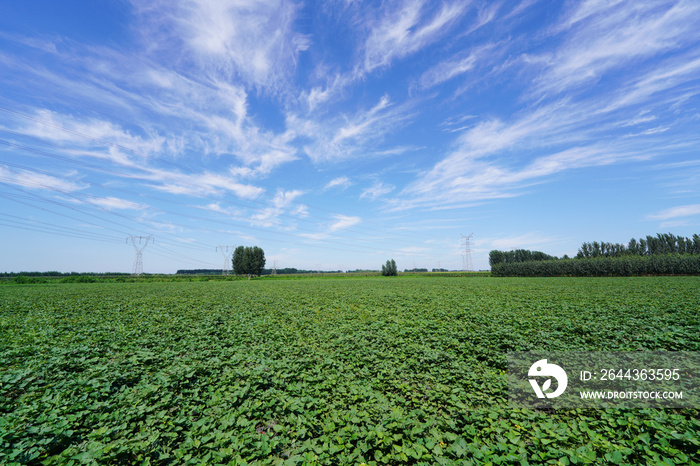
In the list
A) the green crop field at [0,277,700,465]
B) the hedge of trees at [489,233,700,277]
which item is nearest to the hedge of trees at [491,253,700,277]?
the hedge of trees at [489,233,700,277]

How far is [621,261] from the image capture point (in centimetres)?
6297

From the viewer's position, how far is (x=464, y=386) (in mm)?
6188

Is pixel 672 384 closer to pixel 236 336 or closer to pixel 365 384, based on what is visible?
pixel 365 384

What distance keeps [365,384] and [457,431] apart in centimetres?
219

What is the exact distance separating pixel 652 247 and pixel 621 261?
28.0m

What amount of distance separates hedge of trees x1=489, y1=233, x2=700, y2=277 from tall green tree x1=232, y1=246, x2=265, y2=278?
3132 inches

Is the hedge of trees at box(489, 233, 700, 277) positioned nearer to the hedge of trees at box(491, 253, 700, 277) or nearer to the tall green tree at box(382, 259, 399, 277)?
the hedge of trees at box(491, 253, 700, 277)

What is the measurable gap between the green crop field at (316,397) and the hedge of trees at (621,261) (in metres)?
68.2

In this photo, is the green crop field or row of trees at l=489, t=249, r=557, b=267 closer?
the green crop field

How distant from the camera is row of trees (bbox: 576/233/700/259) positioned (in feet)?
241

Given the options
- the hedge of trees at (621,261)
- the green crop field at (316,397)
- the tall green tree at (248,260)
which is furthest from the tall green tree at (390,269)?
the green crop field at (316,397)

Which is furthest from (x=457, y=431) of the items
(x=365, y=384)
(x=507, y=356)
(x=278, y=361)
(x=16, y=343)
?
(x=16, y=343)

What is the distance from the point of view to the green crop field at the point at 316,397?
4121 millimetres

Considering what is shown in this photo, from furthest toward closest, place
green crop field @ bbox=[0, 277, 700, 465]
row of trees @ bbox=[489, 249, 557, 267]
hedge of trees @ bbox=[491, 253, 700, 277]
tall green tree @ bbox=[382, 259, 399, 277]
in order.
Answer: row of trees @ bbox=[489, 249, 557, 267] → tall green tree @ bbox=[382, 259, 399, 277] → hedge of trees @ bbox=[491, 253, 700, 277] → green crop field @ bbox=[0, 277, 700, 465]
